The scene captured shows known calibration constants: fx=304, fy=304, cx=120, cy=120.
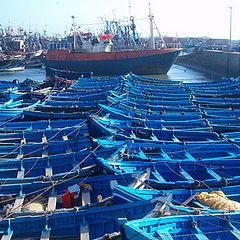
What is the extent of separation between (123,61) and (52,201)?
2934cm

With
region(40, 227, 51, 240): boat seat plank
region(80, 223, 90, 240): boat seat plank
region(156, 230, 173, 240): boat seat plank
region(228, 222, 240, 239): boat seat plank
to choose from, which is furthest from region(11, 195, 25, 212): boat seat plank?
region(228, 222, 240, 239): boat seat plank

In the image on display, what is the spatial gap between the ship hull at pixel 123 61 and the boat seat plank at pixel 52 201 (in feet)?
94.6

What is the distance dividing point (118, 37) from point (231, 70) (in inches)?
677

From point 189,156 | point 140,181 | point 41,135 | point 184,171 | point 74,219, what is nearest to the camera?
point 74,219

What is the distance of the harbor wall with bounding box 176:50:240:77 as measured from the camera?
119 ft

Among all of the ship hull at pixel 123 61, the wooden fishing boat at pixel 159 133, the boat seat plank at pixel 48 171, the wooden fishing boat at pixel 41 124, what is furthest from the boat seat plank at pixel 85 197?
the ship hull at pixel 123 61

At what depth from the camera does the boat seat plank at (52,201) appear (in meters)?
7.00

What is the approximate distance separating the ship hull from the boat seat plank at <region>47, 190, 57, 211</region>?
2883 cm

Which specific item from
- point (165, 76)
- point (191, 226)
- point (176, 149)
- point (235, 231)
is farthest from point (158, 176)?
point (165, 76)

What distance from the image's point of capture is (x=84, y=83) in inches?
922

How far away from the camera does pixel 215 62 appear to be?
41.9m

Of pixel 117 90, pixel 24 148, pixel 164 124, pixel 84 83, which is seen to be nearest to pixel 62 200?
pixel 24 148

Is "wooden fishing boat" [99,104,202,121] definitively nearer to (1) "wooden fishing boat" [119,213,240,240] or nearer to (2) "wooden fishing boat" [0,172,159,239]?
(2) "wooden fishing boat" [0,172,159,239]

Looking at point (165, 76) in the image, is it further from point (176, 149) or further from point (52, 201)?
point (52, 201)
